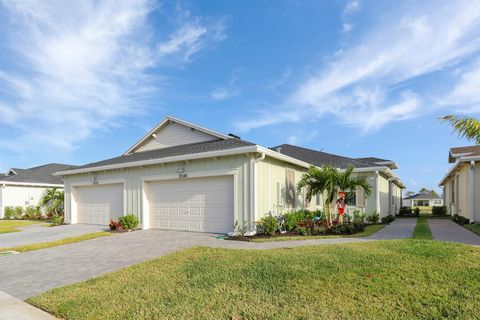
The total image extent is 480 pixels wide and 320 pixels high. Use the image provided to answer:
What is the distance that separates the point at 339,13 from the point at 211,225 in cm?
914

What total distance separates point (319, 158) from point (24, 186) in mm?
24990

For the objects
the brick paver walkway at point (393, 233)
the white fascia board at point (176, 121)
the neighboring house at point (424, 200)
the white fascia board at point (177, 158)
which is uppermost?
the white fascia board at point (176, 121)

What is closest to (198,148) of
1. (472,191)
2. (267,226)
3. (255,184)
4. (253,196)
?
(255,184)

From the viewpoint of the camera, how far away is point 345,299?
4367 mm

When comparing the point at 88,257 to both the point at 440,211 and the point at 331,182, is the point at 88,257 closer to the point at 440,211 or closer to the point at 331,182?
the point at 331,182

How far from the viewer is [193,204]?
1241 centimetres

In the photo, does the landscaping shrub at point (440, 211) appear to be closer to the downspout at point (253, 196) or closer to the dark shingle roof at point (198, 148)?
the dark shingle roof at point (198, 148)

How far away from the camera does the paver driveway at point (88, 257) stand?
634 cm

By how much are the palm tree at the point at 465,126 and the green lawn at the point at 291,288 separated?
3.24m

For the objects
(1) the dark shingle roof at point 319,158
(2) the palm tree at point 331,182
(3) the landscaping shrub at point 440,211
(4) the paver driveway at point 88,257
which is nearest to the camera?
(4) the paver driveway at point 88,257

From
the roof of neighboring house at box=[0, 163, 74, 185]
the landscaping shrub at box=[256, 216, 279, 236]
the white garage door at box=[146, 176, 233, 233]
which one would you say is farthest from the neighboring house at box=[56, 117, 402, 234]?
the roof of neighboring house at box=[0, 163, 74, 185]

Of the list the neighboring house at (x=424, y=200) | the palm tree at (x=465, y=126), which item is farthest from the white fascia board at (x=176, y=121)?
the neighboring house at (x=424, y=200)

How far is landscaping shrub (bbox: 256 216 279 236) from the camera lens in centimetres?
1055

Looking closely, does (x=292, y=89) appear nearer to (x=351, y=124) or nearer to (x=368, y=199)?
(x=351, y=124)
